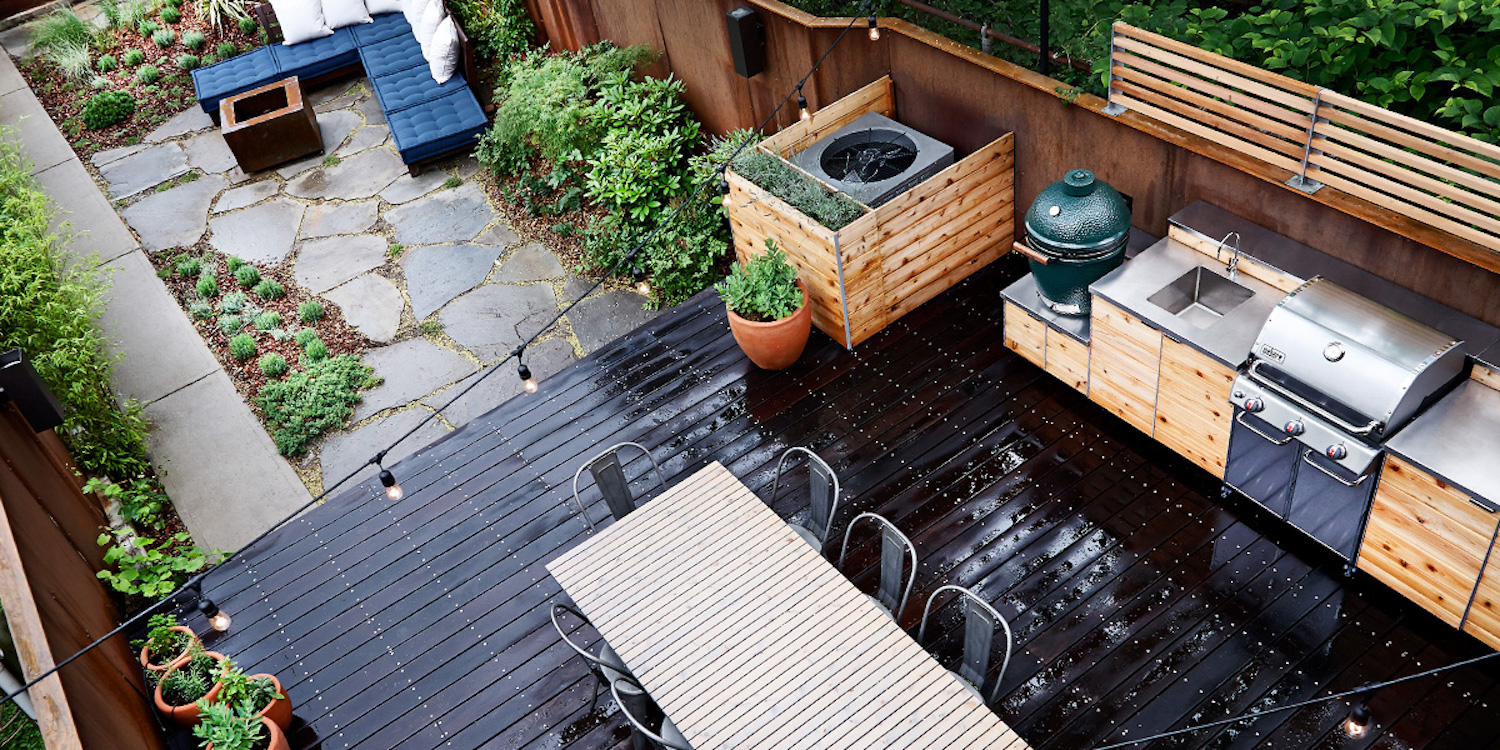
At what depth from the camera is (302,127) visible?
11.5 meters

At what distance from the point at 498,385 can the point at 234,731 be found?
374 cm

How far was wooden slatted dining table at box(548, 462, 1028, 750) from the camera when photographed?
4.44m

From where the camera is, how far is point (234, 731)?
5.21m

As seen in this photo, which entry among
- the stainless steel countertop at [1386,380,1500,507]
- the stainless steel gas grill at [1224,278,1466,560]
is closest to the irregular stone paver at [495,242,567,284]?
the stainless steel gas grill at [1224,278,1466,560]

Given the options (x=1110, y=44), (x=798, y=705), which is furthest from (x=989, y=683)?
(x=1110, y=44)

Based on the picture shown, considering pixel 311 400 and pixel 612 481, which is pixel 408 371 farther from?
pixel 612 481

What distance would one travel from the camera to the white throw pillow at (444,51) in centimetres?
1156

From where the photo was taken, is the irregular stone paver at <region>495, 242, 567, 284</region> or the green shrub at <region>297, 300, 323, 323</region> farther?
the irregular stone paver at <region>495, 242, 567, 284</region>

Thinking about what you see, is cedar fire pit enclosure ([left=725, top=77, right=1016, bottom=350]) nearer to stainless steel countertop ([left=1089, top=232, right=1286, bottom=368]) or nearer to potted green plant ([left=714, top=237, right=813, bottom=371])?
potted green plant ([left=714, top=237, right=813, bottom=371])

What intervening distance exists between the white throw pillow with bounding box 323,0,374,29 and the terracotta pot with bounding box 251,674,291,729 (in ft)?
30.7

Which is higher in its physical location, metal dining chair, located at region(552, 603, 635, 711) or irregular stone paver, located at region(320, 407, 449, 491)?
metal dining chair, located at region(552, 603, 635, 711)

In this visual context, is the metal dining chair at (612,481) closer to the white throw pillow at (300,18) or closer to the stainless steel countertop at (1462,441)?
the stainless steel countertop at (1462,441)

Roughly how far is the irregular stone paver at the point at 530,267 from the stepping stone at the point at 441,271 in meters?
0.17

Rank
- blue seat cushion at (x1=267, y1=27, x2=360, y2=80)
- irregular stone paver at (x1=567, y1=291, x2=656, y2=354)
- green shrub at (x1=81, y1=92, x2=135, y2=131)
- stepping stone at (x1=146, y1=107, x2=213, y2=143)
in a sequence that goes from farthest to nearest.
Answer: green shrub at (x1=81, y1=92, x2=135, y2=131)
stepping stone at (x1=146, y1=107, x2=213, y2=143)
blue seat cushion at (x1=267, y1=27, x2=360, y2=80)
irregular stone paver at (x1=567, y1=291, x2=656, y2=354)
